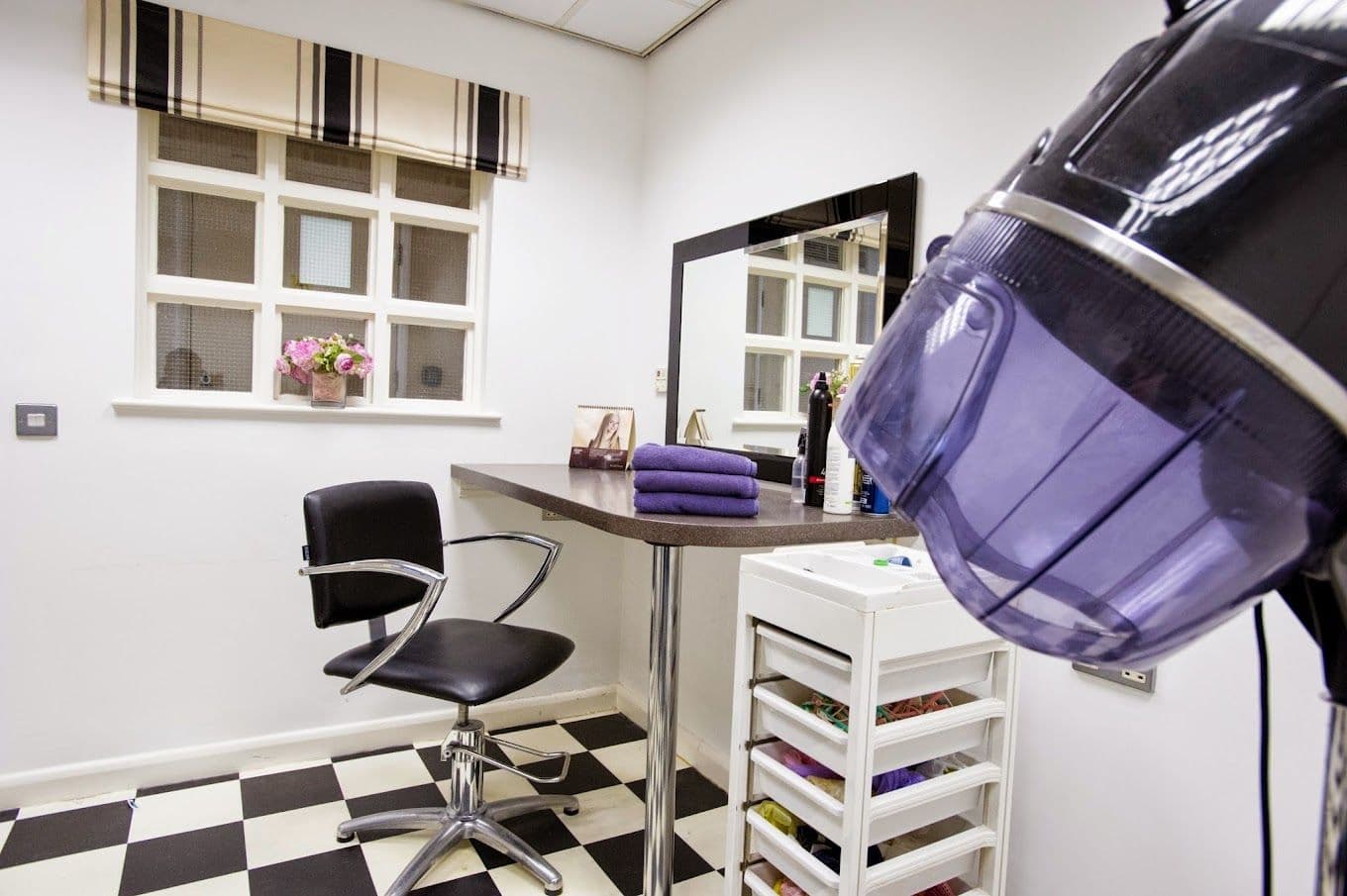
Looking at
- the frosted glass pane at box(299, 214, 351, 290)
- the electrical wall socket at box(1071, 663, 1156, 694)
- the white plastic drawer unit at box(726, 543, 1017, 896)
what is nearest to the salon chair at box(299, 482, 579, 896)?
the white plastic drawer unit at box(726, 543, 1017, 896)

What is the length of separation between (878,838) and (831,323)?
1.27m

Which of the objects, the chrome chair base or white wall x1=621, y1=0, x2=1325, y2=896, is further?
the chrome chair base

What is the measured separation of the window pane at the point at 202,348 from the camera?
246cm

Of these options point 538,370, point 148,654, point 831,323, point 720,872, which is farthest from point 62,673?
point 831,323

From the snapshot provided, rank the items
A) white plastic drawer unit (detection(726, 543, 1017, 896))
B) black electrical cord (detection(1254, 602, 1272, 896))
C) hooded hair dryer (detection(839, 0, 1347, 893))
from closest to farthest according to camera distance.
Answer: hooded hair dryer (detection(839, 0, 1347, 893)), black electrical cord (detection(1254, 602, 1272, 896)), white plastic drawer unit (detection(726, 543, 1017, 896))

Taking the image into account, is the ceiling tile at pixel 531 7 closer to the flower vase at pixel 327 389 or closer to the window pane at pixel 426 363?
the window pane at pixel 426 363

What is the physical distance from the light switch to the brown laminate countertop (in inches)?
49.4

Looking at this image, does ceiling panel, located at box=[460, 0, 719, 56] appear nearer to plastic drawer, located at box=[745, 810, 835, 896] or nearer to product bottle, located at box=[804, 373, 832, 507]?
product bottle, located at box=[804, 373, 832, 507]

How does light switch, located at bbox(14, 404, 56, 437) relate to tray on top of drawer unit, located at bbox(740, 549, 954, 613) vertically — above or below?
above

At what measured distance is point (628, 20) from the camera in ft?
9.14

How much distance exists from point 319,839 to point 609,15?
2.81 metres

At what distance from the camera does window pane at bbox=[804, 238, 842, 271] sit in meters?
2.11

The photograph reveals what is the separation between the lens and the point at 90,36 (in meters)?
2.18

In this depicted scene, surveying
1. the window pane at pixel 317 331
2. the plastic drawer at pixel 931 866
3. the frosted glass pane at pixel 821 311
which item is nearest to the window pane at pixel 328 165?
the window pane at pixel 317 331
